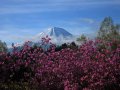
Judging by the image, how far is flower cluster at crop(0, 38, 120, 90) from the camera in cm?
1167

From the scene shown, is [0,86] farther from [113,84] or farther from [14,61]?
[113,84]

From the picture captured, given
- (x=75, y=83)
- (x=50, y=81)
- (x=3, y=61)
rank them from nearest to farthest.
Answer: (x=75, y=83)
(x=50, y=81)
(x=3, y=61)

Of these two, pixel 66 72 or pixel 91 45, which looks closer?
pixel 66 72

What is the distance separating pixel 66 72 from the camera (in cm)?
1195

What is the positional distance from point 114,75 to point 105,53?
1038 millimetres

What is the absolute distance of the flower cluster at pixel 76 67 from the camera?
11.7 meters

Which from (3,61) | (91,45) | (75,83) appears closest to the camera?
(75,83)

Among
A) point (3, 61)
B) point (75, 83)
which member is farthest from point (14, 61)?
point (75, 83)

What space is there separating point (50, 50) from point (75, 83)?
9.29 feet

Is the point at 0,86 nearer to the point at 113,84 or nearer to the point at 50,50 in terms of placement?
the point at 50,50

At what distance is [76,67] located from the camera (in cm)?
1220

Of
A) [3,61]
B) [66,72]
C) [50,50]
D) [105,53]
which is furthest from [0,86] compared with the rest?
[105,53]

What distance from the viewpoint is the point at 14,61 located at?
14.3 metres

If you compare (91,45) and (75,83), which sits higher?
(91,45)
